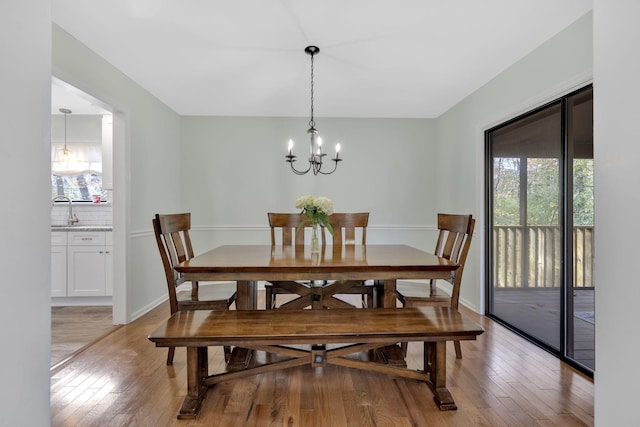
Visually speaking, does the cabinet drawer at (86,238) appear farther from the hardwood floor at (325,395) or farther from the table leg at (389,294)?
the table leg at (389,294)

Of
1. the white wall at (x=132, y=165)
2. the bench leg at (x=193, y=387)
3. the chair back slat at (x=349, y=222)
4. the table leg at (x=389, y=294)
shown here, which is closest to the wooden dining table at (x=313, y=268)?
the table leg at (x=389, y=294)

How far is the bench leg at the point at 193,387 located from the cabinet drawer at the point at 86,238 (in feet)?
8.17

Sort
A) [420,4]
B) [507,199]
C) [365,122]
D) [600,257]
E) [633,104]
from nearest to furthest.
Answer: [633,104] < [600,257] < [420,4] < [507,199] < [365,122]

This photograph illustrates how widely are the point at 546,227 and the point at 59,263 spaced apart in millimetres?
4708

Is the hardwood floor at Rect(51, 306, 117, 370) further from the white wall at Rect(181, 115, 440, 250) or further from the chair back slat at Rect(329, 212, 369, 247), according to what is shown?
the chair back slat at Rect(329, 212, 369, 247)

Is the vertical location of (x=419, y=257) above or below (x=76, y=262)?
above

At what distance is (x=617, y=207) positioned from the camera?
1.18 metres

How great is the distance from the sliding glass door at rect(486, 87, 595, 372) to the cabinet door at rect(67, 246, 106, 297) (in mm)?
4136

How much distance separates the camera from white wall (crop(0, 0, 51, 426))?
93cm

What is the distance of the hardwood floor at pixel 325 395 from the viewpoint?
166cm

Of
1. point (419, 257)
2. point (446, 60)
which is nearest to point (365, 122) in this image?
point (446, 60)

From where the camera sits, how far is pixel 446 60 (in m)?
2.77

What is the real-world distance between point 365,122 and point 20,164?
4008 millimetres

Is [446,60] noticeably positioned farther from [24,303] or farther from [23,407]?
[23,407]
